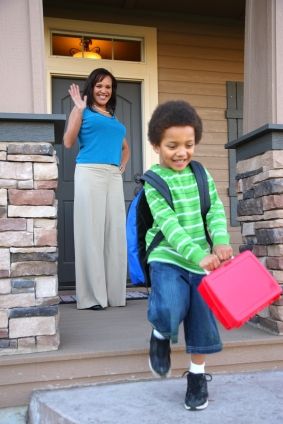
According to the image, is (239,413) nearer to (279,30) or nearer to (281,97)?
(281,97)

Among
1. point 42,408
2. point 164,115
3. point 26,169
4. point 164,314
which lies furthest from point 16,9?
point 42,408

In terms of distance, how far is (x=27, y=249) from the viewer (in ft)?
8.43

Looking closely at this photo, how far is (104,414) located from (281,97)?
2.03 m

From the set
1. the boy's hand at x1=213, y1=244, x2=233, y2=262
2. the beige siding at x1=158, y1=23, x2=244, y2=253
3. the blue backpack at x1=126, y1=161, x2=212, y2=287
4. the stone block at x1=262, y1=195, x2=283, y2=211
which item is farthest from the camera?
the beige siding at x1=158, y1=23, x2=244, y2=253

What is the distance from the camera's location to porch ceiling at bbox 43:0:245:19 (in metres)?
4.72

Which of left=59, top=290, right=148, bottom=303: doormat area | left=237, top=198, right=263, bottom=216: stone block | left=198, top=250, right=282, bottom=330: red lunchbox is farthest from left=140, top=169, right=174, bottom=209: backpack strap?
left=59, top=290, right=148, bottom=303: doormat area

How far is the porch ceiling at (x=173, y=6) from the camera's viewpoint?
472 cm

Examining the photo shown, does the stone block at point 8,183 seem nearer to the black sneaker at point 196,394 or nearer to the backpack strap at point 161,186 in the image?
the backpack strap at point 161,186

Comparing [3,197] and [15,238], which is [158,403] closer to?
[15,238]

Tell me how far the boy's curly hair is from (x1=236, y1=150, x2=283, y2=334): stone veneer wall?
95 centimetres

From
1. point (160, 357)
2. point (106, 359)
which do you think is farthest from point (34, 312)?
point (160, 357)

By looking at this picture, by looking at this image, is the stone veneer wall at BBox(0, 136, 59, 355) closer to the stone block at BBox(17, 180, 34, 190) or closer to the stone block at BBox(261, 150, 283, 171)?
the stone block at BBox(17, 180, 34, 190)

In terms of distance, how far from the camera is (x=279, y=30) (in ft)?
10.2

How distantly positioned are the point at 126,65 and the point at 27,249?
9.42 ft
